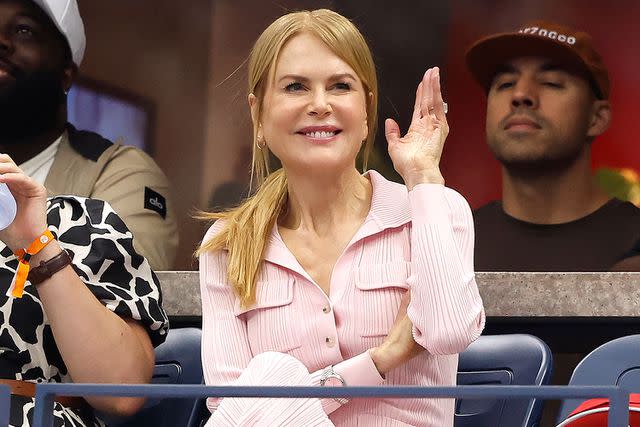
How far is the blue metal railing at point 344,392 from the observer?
1612 millimetres

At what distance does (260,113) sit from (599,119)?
1458 mm

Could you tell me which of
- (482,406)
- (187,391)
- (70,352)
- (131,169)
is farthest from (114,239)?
(131,169)

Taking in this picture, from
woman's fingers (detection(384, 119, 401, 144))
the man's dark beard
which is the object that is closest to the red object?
woman's fingers (detection(384, 119, 401, 144))

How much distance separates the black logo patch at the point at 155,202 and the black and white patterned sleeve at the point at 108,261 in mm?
1184

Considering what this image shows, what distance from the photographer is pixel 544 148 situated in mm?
3818

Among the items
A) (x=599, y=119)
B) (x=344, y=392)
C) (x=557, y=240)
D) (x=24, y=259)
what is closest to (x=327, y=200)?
(x=24, y=259)

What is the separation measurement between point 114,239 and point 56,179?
1.21 metres

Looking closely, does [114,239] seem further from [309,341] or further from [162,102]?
[162,102]

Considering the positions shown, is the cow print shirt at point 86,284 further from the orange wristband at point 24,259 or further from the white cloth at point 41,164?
the white cloth at point 41,164

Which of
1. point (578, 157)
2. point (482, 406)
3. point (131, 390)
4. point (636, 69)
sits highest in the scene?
point (636, 69)

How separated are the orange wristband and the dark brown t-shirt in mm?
1652

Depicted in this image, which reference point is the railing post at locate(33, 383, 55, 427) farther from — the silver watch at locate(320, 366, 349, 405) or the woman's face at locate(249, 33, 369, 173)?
the woman's face at locate(249, 33, 369, 173)

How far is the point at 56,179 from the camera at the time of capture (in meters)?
3.82

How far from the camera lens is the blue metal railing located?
5.29ft
